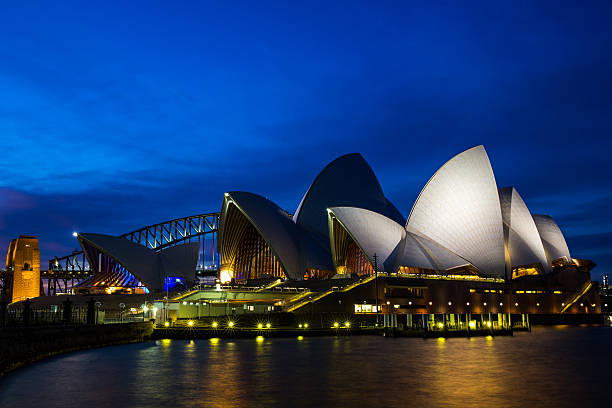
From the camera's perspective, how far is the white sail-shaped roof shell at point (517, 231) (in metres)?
72.9

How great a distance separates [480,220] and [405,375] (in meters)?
44.2

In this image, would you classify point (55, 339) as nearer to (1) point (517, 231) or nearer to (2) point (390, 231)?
(2) point (390, 231)

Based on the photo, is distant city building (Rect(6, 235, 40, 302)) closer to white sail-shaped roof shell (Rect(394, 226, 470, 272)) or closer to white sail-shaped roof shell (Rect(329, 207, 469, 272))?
white sail-shaped roof shell (Rect(329, 207, 469, 272))

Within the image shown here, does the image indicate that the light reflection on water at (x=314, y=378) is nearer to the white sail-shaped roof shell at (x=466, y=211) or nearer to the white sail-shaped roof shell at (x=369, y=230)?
the white sail-shaped roof shell at (x=369, y=230)

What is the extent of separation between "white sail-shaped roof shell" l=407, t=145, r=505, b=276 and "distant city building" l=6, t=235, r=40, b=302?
49.4m

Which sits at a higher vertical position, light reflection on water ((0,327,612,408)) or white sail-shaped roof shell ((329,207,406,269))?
white sail-shaped roof shell ((329,207,406,269))

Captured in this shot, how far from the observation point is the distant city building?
75188 mm

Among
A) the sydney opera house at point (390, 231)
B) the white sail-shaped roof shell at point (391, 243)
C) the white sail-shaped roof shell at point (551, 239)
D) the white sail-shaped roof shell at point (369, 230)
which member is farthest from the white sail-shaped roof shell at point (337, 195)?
the white sail-shaped roof shell at point (551, 239)

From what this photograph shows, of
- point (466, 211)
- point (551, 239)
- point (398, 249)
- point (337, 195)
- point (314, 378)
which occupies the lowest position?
point (314, 378)

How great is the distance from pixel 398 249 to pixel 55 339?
146 ft

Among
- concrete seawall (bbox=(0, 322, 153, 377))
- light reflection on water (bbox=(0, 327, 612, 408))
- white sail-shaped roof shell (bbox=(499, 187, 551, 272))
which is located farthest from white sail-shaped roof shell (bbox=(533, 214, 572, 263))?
concrete seawall (bbox=(0, 322, 153, 377))

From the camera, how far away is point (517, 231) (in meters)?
73.1

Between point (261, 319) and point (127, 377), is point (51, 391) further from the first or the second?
point (261, 319)

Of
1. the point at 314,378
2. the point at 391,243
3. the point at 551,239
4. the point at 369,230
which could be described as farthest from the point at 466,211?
the point at 314,378
